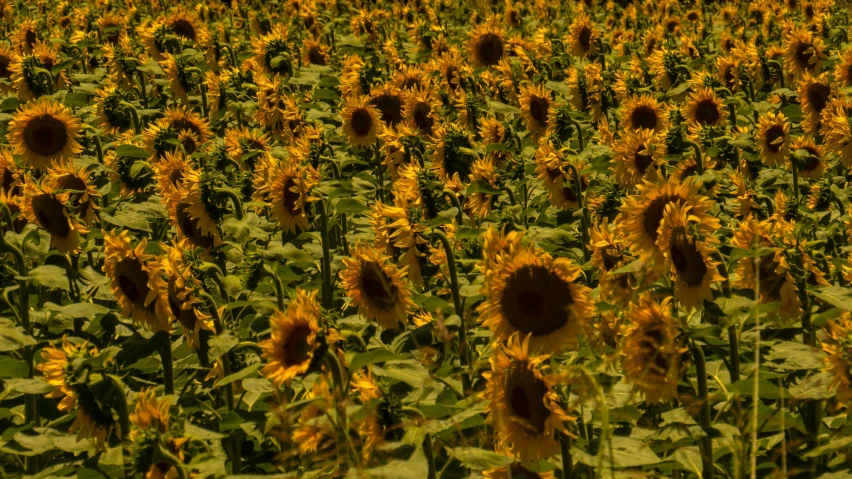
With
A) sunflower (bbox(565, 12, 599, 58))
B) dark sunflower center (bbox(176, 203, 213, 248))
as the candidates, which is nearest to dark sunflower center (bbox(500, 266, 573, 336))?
dark sunflower center (bbox(176, 203, 213, 248))

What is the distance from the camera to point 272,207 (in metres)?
Result: 5.20

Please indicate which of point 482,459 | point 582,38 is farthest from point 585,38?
point 482,459

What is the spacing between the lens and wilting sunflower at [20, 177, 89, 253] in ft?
15.2

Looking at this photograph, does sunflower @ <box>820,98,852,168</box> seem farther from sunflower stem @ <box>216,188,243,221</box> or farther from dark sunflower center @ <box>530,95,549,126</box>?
sunflower stem @ <box>216,188,243,221</box>

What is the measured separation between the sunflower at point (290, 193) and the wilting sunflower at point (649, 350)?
7.75 feet

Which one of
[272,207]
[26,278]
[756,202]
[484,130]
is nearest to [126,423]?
[26,278]

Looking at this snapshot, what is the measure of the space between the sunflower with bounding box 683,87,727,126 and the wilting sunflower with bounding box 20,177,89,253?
4217 millimetres

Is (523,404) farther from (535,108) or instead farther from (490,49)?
(490,49)

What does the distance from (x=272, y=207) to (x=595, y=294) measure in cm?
216

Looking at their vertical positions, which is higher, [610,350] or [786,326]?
[610,350]

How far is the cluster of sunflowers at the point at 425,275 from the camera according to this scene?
9.54 feet

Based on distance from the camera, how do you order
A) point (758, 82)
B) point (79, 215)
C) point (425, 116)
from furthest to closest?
1. point (758, 82)
2. point (425, 116)
3. point (79, 215)

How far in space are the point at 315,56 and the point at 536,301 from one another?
6.00m

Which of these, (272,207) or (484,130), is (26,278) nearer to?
(272,207)
